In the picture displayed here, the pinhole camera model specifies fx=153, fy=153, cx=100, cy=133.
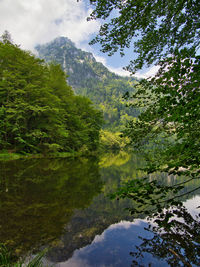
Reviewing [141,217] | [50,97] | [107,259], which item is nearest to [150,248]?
[107,259]

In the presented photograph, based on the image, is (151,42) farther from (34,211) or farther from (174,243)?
(34,211)

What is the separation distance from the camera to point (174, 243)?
106 inches

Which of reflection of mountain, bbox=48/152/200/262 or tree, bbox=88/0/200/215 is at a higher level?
tree, bbox=88/0/200/215

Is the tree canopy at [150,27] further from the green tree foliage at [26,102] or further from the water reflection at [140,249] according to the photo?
the green tree foliage at [26,102]

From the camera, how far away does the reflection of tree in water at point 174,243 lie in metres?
2.37

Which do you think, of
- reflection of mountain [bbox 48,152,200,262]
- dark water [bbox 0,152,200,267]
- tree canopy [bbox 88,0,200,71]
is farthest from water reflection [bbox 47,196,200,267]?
tree canopy [bbox 88,0,200,71]

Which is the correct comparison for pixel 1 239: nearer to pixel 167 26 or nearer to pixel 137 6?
pixel 137 6

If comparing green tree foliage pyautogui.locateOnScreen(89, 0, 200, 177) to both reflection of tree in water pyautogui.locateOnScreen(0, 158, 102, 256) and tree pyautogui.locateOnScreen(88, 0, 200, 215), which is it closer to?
tree pyautogui.locateOnScreen(88, 0, 200, 215)

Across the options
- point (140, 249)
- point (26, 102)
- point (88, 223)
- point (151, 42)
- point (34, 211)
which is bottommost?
point (140, 249)

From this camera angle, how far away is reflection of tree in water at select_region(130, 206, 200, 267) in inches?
→ 93.4

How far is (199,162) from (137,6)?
4198 millimetres

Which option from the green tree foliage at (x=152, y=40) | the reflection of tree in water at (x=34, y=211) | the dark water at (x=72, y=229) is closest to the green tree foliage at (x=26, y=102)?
the reflection of tree in water at (x=34, y=211)

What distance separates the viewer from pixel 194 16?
177 inches

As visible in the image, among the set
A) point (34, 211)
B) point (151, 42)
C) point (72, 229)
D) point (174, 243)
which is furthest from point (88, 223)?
point (151, 42)
